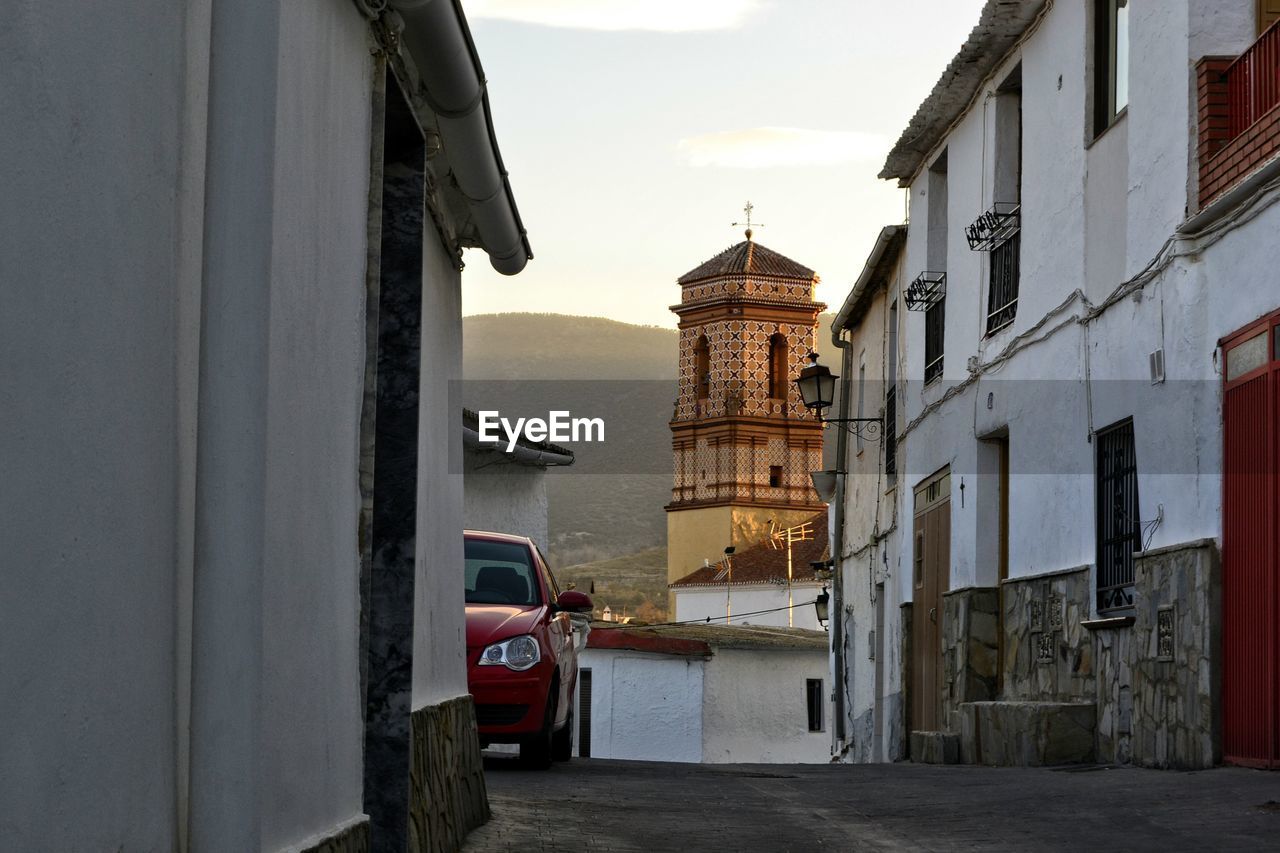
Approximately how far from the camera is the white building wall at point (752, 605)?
64.2m

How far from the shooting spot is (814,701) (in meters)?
46.1

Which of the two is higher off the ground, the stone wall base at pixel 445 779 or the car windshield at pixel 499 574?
the car windshield at pixel 499 574

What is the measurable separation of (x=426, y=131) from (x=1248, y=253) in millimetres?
5776

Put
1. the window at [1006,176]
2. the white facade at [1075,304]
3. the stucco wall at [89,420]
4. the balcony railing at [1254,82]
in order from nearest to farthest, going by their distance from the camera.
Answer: the stucco wall at [89,420] < the balcony railing at [1254,82] < the white facade at [1075,304] < the window at [1006,176]

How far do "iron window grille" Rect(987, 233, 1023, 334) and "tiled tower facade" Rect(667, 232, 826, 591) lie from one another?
170ft

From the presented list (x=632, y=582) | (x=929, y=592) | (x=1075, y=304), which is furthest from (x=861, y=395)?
(x=632, y=582)

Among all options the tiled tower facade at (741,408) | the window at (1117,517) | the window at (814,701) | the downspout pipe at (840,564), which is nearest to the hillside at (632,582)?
the tiled tower facade at (741,408)

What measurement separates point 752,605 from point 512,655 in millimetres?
55440

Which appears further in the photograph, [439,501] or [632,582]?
[632,582]

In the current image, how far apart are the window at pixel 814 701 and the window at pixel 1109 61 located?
3393 centimetres

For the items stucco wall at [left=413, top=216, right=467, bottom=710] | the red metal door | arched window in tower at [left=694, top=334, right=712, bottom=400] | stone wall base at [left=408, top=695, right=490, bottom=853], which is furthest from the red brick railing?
arched window in tower at [left=694, top=334, right=712, bottom=400]

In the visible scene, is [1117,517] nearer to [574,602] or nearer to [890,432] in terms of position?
[574,602]

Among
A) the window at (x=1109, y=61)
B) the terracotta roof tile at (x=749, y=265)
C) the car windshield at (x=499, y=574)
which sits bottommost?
the car windshield at (x=499, y=574)

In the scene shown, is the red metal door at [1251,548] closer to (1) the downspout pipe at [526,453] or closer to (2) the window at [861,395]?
(1) the downspout pipe at [526,453]
